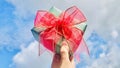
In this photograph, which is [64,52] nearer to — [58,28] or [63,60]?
[63,60]

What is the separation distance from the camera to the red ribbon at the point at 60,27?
4.54m

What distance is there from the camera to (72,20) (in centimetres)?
484

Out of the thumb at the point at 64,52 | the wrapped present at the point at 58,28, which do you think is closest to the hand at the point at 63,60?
the thumb at the point at 64,52

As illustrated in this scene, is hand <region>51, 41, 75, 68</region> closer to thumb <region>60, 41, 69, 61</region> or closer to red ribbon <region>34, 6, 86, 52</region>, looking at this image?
thumb <region>60, 41, 69, 61</region>

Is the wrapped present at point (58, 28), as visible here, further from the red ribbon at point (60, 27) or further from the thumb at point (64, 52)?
the thumb at point (64, 52)

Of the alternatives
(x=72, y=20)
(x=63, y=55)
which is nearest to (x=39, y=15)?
(x=72, y=20)

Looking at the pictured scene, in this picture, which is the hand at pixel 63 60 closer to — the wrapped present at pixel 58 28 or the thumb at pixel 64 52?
the thumb at pixel 64 52

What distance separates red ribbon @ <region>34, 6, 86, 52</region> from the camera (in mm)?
4543

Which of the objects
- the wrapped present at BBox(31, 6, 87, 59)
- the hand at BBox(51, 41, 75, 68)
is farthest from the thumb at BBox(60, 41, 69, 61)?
the wrapped present at BBox(31, 6, 87, 59)

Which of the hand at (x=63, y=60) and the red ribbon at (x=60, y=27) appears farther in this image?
the red ribbon at (x=60, y=27)

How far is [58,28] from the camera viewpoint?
470cm

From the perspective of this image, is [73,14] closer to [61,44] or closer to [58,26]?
[58,26]

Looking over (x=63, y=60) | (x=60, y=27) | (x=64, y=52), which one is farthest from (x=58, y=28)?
(x=63, y=60)

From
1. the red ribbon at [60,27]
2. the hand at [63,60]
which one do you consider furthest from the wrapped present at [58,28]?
the hand at [63,60]
